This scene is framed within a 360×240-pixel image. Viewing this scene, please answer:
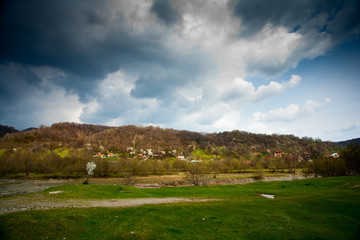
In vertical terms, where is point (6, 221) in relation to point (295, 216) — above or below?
above

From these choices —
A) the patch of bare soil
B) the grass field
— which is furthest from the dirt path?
the patch of bare soil

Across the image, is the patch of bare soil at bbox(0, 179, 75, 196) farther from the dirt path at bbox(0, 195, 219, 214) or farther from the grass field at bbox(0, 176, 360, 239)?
the grass field at bbox(0, 176, 360, 239)

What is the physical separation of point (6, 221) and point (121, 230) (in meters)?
12.3

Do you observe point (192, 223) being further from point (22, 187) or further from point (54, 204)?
point (22, 187)

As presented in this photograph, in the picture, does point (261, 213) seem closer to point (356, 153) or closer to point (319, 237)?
point (319, 237)

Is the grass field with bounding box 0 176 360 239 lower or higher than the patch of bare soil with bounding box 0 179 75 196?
higher

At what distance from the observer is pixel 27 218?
58.4ft

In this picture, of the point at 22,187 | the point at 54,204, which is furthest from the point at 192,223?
the point at 22,187

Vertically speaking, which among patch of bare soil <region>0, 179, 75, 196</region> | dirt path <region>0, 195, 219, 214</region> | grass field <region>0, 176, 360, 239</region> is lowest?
patch of bare soil <region>0, 179, 75, 196</region>

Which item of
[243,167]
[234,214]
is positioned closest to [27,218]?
[234,214]

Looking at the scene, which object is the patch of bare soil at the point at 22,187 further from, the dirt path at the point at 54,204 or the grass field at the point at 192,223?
the grass field at the point at 192,223

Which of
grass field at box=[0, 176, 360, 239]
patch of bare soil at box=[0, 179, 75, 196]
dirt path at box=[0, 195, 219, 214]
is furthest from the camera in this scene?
patch of bare soil at box=[0, 179, 75, 196]

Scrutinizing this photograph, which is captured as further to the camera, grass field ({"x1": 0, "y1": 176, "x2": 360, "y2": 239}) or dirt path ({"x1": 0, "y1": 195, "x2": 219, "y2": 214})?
dirt path ({"x1": 0, "y1": 195, "x2": 219, "y2": 214})

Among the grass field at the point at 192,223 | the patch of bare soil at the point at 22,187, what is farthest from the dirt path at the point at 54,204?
the patch of bare soil at the point at 22,187
